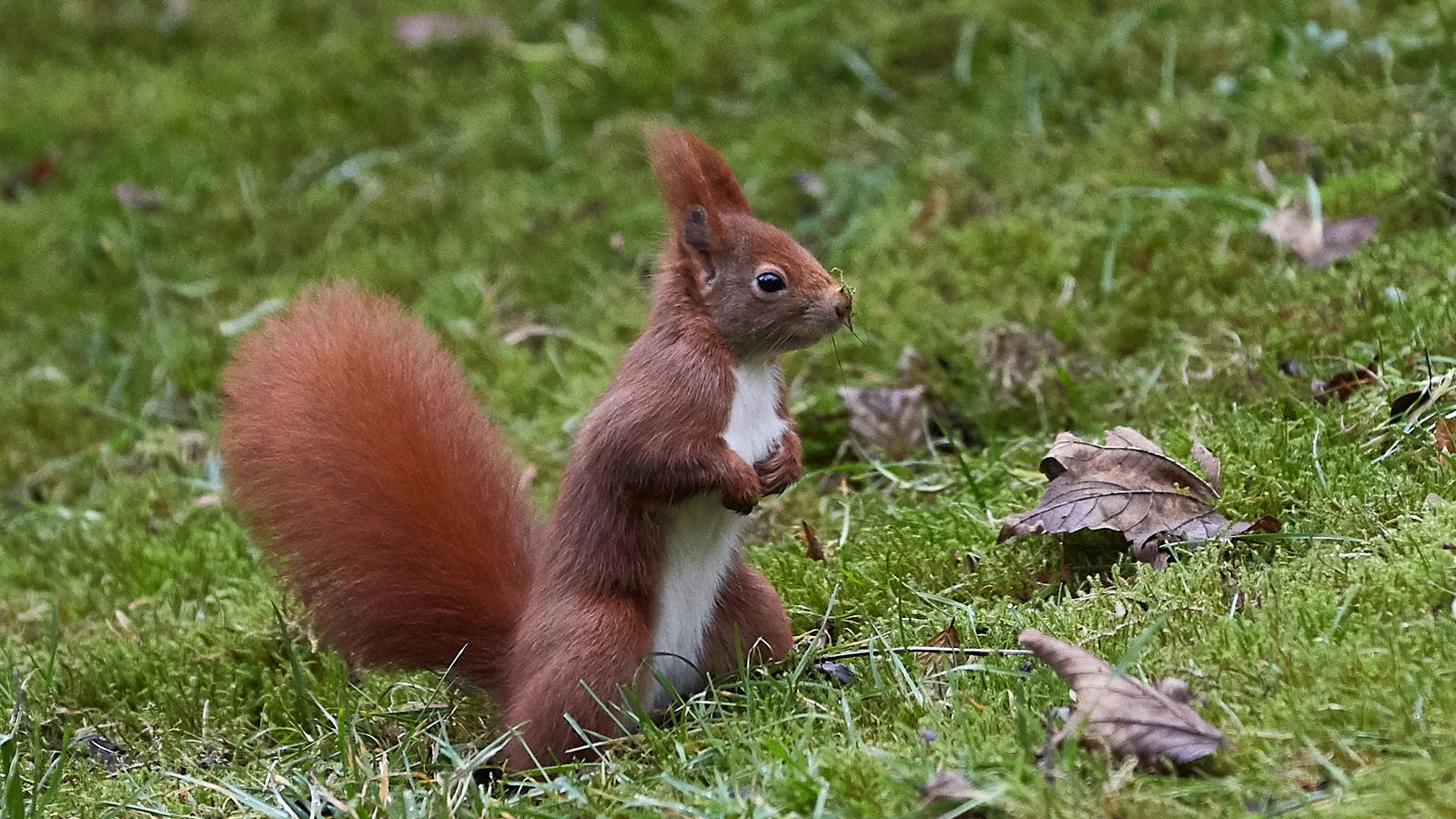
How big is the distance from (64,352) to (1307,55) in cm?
450

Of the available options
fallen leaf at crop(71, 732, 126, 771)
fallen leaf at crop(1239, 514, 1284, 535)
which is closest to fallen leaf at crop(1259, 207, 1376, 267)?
fallen leaf at crop(1239, 514, 1284, 535)


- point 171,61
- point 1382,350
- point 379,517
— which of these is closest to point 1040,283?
point 1382,350

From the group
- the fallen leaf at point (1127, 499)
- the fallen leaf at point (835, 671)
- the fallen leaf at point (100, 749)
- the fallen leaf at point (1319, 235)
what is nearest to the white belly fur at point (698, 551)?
the fallen leaf at point (835, 671)

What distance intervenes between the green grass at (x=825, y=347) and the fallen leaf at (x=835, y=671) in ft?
0.14

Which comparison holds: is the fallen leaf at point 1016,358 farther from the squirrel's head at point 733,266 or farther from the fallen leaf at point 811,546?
the squirrel's head at point 733,266

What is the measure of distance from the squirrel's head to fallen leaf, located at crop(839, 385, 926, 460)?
1.35 m

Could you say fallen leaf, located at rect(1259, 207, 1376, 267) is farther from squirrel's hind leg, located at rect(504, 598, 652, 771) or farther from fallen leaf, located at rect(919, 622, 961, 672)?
squirrel's hind leg, located at rect(504, 598, 652, 771)

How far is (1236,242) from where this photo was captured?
4.34 m

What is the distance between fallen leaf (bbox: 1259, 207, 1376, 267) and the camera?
4.05m

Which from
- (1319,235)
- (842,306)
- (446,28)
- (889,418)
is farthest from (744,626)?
(446,28)

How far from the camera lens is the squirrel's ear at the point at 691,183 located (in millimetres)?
2707

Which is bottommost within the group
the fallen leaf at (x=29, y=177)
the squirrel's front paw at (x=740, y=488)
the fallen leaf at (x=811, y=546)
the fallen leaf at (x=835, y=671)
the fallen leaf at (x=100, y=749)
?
the fallen leaf at (x=100, y=749)

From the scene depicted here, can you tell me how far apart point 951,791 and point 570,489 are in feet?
3.11

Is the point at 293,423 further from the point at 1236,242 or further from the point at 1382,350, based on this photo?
the point at 1236,242
